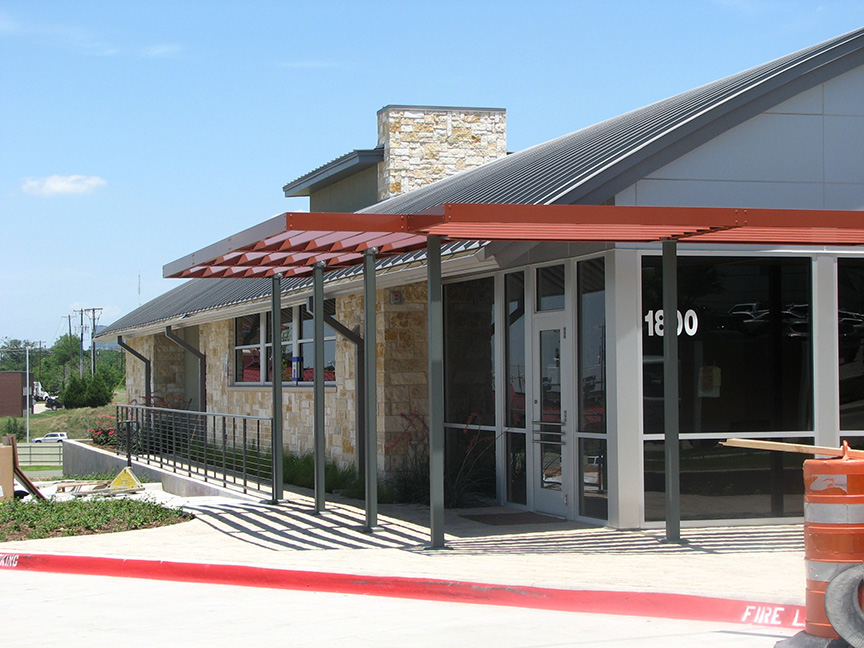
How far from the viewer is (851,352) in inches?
426

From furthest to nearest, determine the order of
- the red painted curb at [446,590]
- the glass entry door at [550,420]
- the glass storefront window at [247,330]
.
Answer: the glass storefront window at [247,330] → the glass entry door at [550,420] → the red painted curb at [446,590]

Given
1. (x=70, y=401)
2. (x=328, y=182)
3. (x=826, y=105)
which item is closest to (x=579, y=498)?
(x=826, y=105)

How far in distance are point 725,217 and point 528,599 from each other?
3.55 metres

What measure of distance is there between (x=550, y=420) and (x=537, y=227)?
335 centimetres

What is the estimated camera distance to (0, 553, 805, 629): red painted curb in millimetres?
6605

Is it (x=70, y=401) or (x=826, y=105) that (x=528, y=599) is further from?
(x=70, y=401)

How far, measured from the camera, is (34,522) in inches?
450

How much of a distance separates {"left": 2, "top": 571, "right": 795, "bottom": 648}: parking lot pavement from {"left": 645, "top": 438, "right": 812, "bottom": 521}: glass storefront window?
148 inches

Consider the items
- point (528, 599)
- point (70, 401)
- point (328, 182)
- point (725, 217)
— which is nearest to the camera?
point (528, 599)

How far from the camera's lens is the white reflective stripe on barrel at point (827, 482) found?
5648 mm

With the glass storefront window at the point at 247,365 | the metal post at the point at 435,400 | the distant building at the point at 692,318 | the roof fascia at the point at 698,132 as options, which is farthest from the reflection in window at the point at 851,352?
the glass storefront window at the point at 247,365

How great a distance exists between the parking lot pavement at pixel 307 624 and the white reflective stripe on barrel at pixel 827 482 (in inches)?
38.2

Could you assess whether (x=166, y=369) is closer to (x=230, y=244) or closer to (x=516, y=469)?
(x=516, y=469)

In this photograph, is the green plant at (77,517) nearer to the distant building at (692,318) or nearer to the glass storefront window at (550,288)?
the distant building at (692,318)
